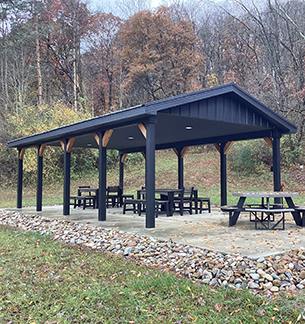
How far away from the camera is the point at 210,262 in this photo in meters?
4.59

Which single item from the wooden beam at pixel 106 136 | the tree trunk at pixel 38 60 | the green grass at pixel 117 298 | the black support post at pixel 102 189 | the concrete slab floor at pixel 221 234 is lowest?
the green grass at pixel 117 298

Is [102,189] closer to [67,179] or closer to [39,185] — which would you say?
[67,179]

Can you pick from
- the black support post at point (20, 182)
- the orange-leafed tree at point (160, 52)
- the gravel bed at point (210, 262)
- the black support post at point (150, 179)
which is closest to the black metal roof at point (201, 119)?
the black support post at point (150, 179)

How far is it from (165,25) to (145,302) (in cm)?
2093

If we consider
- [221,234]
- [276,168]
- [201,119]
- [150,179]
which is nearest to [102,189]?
[150,179]

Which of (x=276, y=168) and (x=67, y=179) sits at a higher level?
(x=276, y=168)

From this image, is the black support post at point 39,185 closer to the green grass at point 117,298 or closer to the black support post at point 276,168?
the green grass at point 117,298

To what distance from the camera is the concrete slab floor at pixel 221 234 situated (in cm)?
528

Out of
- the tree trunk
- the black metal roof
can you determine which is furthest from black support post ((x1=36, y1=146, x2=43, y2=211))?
the tree trunk

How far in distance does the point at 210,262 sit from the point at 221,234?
6.44ft

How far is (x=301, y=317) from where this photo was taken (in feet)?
10.6

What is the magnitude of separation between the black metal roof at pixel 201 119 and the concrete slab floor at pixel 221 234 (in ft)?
7.04

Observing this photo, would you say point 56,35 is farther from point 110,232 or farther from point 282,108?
point 110,232

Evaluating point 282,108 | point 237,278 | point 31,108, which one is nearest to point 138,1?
point 31,108
